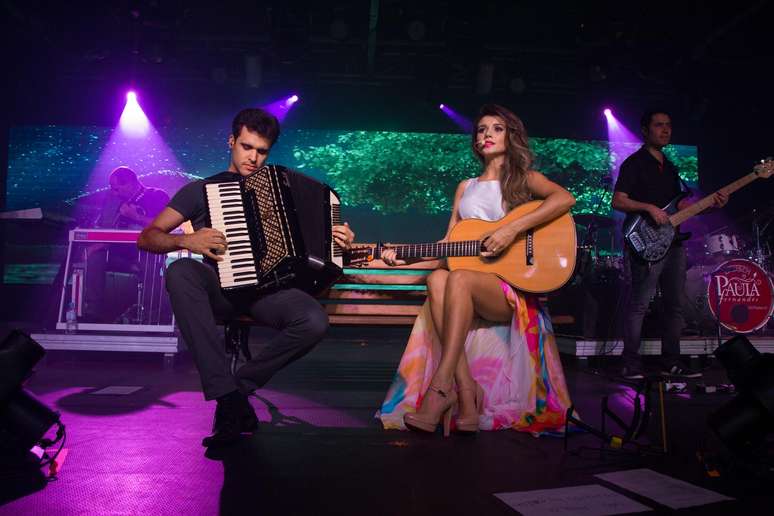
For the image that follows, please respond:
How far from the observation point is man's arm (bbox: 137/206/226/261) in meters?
2.23

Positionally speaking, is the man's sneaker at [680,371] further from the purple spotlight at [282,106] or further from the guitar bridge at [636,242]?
the purple spotlight at [282,106]

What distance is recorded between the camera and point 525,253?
261 cm

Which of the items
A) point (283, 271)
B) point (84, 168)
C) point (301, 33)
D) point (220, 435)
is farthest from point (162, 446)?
point (84, 168)

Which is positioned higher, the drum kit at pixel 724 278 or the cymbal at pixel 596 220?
the cymbal at pixel 596 220

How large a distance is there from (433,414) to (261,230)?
1087 mm

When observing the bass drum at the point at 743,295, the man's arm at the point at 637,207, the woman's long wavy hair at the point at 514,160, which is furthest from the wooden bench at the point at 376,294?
the bass drum at the point at 743,295

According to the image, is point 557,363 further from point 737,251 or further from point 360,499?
point 737,251

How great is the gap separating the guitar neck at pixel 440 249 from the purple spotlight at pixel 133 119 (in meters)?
8.28

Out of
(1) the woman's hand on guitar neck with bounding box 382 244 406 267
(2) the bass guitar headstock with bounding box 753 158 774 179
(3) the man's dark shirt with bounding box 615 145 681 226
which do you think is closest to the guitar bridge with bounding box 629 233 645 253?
Result: (3) the man's dark shirt with bounding box 615 145 681 226

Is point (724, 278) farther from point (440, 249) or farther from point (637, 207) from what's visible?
point (440, 249)

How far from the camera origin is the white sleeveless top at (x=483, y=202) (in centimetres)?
283

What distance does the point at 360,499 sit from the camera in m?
1.55

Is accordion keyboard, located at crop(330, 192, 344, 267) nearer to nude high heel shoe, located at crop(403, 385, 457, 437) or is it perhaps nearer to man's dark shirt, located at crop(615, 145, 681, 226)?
nude high heel shoe, located at crop(403, 385, 457, 437)

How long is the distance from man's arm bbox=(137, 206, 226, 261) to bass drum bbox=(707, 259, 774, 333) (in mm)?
5023
